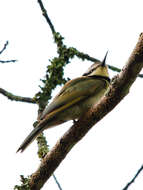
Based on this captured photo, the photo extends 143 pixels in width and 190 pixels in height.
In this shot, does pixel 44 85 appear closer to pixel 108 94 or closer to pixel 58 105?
pixel 58 105

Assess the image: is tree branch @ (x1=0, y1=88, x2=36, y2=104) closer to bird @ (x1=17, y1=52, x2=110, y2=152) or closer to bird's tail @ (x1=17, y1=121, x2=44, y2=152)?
bird @ (x1=17, y1=52, x2=110, y2=152)

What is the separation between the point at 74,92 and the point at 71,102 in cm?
23

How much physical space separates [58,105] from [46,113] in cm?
25

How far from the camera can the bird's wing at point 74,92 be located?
4.85 m

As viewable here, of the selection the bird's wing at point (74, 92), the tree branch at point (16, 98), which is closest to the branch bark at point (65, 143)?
the bird's wing at point (74, 92)

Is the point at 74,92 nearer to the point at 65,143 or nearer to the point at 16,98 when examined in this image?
the point at 16,98

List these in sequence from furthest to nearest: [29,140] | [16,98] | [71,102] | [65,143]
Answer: [16,98], [71,102], [29,140], [65,143]

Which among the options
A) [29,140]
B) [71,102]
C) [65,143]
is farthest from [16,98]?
[65,143]

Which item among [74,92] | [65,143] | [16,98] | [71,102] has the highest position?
[16,98]

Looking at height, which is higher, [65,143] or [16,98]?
[16,98]

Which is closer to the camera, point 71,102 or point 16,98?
point 71,102

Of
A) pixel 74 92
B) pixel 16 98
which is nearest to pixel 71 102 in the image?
pixel 74 92

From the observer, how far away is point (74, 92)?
5.13 meters

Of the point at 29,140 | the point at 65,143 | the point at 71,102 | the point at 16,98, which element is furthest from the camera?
the point at 16,98
